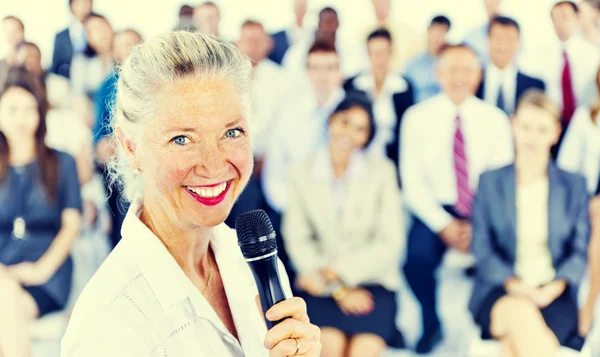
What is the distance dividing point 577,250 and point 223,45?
322 cm

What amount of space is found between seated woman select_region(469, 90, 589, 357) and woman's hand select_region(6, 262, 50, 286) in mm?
2453

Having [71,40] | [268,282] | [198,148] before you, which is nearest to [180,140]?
[198,148]

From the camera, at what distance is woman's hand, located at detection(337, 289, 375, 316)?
3904 mm

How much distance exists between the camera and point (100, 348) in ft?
3.10

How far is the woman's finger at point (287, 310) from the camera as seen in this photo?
3.18ft

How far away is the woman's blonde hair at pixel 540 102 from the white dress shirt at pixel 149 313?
2.93m

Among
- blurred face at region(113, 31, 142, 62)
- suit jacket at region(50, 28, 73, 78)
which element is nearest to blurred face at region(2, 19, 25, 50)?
suit jacket at region(50, 28, 73, 78)

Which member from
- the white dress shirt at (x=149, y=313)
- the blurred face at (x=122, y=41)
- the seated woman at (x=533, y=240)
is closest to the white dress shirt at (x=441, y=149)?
the seated woman at (x=533, y=240)

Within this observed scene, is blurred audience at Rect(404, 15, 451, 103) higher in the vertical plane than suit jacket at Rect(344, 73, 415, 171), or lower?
higher

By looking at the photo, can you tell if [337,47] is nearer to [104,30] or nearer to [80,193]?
[104,30]

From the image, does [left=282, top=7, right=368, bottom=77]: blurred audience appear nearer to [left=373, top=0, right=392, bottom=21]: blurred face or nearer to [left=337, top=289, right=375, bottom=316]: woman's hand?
[left=373, top=0, right=392, bottom=21]: blurred face

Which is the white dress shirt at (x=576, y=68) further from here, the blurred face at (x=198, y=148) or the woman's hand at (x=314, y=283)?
the blurred face at (x=198, y=148)

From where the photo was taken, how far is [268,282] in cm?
101

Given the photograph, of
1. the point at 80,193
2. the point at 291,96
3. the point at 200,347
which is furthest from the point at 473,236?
the point at 200,347
